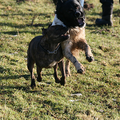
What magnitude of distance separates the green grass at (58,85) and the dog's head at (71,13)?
67.6 inches

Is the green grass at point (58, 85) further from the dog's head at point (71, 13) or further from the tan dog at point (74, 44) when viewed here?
the dog's head at point (71, 13)

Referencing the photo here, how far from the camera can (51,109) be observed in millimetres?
3924

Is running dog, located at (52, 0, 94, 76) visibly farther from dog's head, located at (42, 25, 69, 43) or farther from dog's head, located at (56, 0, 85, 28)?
dog's head, located at (42, 25, 69, 43)

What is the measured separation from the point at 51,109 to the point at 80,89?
125cm

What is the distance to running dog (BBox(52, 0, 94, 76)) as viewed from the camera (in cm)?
374

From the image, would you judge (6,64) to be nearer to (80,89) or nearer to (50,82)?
(50,82)

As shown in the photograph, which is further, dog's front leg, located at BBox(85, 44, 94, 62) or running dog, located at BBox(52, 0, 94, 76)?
dog's front leg, located at BBox(85, 44, 94, 62)

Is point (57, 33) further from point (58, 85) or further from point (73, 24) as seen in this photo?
→ point (58, 85)

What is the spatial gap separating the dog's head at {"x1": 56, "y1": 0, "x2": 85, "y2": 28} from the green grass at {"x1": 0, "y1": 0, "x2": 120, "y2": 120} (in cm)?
172

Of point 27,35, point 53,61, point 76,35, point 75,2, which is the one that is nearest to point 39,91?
point 53,61

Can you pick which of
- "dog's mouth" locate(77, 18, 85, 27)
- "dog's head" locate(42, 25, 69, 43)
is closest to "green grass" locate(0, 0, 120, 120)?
"dog's head" locate(42, 25, 69, 43)

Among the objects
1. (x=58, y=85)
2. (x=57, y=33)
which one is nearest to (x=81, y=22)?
(x=57, y=33)

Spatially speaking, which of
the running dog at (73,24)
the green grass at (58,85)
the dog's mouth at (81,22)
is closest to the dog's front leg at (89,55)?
the running dog at (73,24)

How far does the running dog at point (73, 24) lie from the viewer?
147 inches
